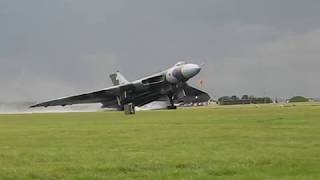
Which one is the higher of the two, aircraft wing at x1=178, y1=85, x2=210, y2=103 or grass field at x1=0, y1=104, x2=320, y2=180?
aircraft wing at x1=178, y1=85, x2=210, y2=103

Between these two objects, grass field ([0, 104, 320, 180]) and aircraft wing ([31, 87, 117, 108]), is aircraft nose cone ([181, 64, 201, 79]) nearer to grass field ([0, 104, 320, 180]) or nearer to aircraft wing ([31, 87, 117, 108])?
aircraft wing ([31, 87, 117, 108])

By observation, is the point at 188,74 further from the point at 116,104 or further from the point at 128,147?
the point at 128,147

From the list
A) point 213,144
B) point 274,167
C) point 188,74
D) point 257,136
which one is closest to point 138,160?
point 274,167

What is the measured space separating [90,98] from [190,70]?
58.0ft

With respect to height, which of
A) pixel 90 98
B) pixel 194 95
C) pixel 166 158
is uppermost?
pixel 90 98

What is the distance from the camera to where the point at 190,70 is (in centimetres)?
7406

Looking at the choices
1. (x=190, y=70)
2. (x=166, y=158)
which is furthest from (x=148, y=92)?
(x=166, y=158)

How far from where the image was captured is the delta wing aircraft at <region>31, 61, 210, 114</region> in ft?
248

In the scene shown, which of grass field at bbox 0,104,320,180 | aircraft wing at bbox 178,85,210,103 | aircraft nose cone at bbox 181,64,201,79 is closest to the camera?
grass field at bbox 0,104,320,180

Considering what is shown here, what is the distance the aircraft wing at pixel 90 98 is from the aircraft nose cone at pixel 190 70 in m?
11.3

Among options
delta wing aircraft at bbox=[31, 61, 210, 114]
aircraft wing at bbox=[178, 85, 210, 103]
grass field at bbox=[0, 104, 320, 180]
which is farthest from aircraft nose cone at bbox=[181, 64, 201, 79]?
grass field at bbox=[0, 104, 320, 180]

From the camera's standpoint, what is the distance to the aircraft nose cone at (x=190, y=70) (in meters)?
74.0

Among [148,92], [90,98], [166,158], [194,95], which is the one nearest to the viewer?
[166,158]

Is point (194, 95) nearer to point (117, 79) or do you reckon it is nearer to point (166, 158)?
point (117, 79)
